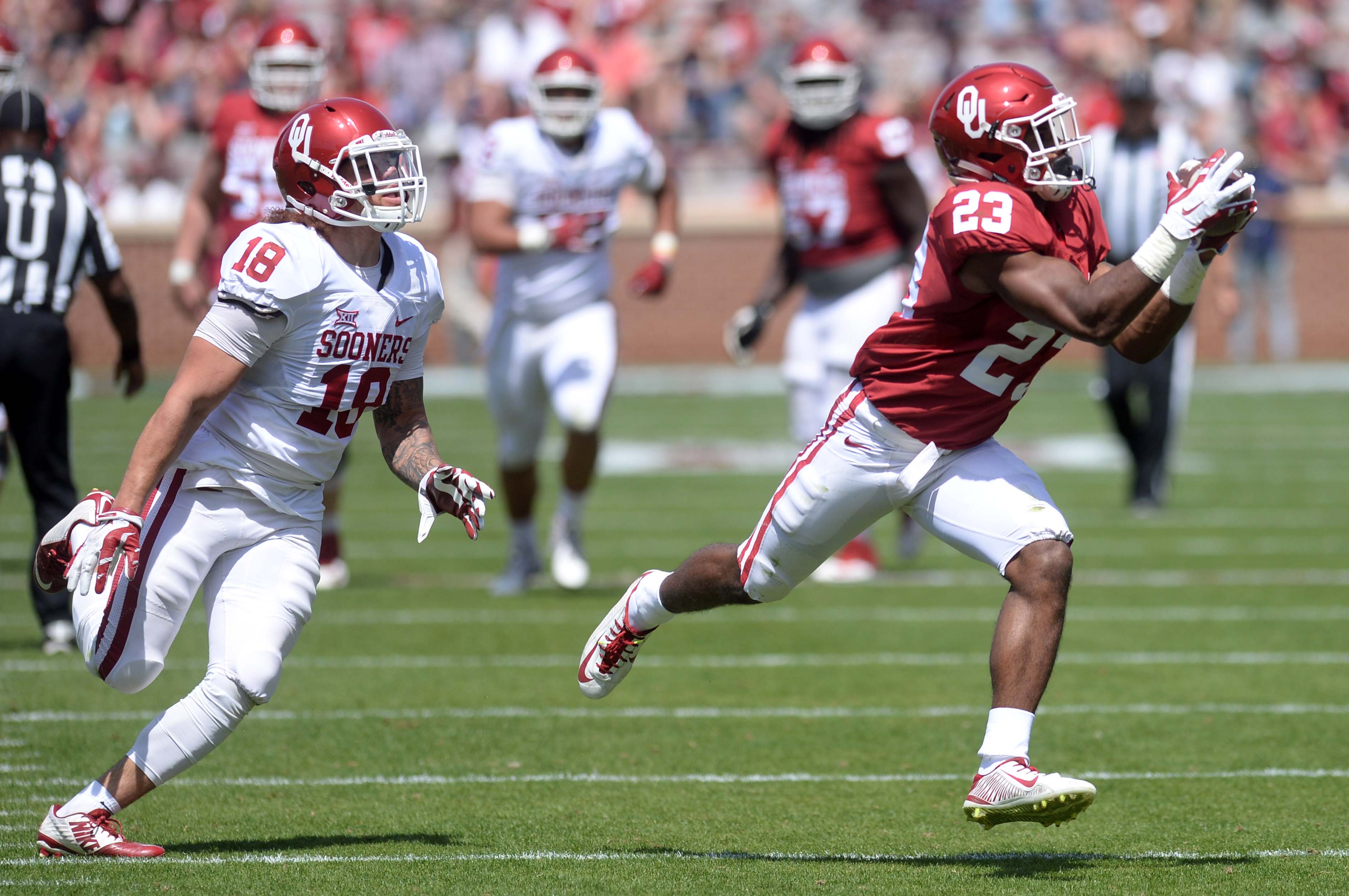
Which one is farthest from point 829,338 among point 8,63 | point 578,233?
point 8,63

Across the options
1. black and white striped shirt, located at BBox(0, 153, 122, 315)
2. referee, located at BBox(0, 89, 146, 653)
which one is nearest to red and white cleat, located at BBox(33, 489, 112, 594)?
referee, located at BBox(0, 89, 146, 653)

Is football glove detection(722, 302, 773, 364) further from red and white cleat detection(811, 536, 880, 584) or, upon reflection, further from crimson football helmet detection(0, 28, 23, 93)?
crimson football helmet detection(0, 28, 23, 93)

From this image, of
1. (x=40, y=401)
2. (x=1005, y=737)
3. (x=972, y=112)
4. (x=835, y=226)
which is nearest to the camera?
(x=1005, y=737)

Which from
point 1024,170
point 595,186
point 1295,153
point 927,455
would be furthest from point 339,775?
point 1295,153

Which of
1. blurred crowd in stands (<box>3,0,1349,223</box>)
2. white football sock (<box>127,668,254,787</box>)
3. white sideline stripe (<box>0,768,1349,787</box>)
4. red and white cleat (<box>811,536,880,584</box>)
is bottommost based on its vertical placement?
red and white cleat (<box>811,536,880,584</box>)

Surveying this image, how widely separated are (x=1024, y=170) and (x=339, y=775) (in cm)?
237

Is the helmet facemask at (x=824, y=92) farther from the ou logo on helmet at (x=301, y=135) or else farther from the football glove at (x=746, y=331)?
the ou logo on helmet at (x=301, y=135)

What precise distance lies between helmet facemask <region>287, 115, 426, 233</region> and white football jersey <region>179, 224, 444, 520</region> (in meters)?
0.09

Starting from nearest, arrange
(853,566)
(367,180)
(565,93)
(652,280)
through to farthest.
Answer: (367,180) → (565,93) → (652,280) → (853,566)

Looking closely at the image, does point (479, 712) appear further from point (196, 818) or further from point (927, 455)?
point (927, 455)

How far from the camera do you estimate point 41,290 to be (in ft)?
20.0

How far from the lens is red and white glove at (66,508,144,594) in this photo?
11.5 ft

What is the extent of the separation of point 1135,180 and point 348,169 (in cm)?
628

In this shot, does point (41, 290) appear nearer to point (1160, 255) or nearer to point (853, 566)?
point (853, 566)
